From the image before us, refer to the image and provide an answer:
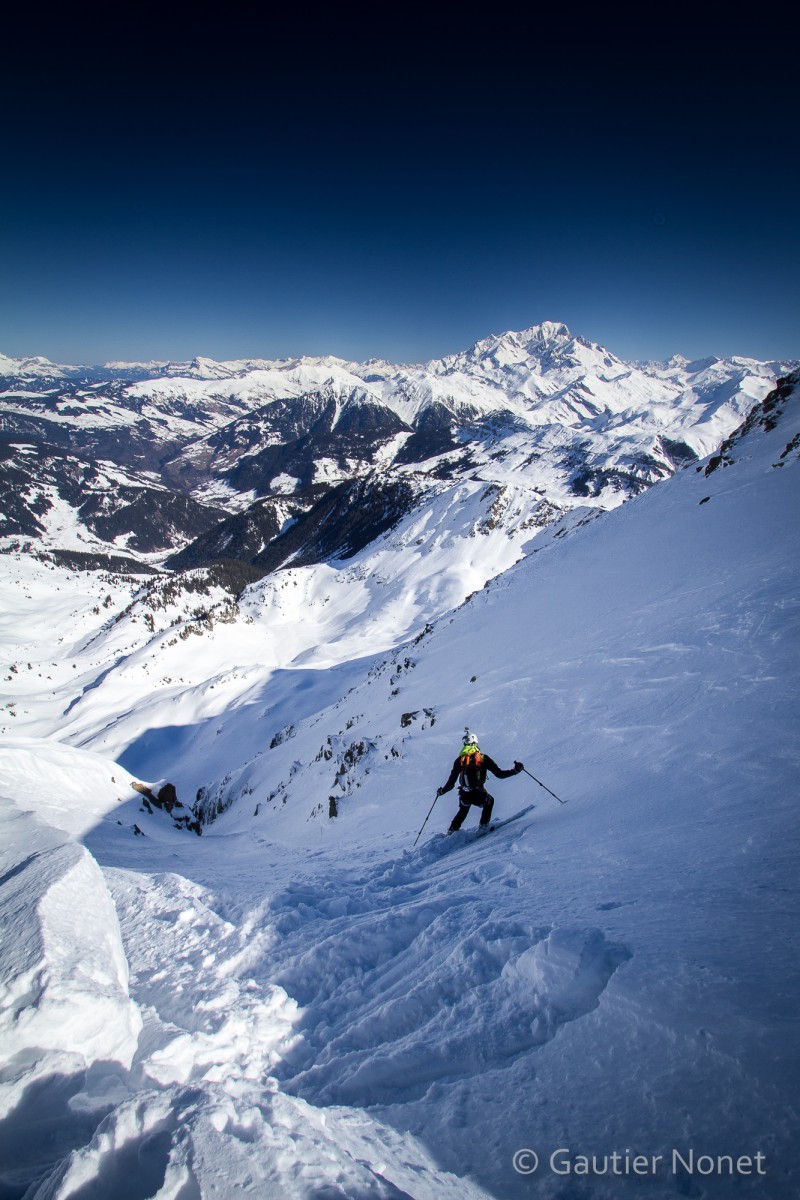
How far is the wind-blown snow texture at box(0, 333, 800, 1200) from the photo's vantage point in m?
2.76

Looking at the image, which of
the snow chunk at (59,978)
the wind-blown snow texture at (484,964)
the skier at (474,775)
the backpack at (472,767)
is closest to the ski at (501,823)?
the skier at (474,775)

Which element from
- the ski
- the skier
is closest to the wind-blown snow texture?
the ski

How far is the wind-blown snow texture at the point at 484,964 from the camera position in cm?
276

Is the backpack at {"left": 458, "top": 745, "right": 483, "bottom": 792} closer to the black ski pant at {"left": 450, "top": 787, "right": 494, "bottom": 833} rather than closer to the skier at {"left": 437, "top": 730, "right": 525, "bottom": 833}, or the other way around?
the skier at {"left": 437, "top": 730, "right": 525, "bottom": 833}

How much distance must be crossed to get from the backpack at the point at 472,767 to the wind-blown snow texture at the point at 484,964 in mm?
1014

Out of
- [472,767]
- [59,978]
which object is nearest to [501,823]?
[472,767]

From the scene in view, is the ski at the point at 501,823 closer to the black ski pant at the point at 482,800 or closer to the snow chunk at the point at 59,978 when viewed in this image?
the black ski pant at the point at 482,800

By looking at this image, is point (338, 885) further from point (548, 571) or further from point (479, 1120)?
point (548, 571)

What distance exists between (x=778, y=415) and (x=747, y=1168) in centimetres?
3255

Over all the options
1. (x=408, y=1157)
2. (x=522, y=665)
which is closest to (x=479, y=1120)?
(x=408, y=1157)

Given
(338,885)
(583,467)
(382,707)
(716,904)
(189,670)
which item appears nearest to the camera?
(716,904)

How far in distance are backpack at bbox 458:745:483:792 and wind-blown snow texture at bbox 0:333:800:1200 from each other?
1.01 m

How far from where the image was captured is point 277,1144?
279 cm

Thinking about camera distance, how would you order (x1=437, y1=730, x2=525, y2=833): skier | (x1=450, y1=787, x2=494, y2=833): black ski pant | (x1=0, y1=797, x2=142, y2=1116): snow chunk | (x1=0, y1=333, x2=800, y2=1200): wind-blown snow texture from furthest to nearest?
(x1=450, y1=787, x2=494, y2=833): black ski pant → (x1=437, y1=730, x2=525, y2=833): skier → (x1=0, y1=797, x2=142, y2=1116): snow chunk → (x1=0, y1=333, x2=800, y2=1200): wind-blown snow texture
